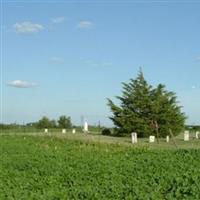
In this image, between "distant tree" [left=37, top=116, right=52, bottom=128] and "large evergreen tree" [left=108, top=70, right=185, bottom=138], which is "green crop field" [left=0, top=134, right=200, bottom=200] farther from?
"distant tree" [left=37, top=116, right=52, bottom=128]

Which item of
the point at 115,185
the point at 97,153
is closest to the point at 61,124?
the point at 97,153

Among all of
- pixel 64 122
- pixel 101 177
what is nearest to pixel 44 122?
pixel 64 122

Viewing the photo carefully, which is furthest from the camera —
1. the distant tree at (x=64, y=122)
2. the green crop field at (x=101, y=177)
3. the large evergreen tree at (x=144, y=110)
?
the distant tree at (x=64, y=122)

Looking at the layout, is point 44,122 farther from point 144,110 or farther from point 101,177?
point 101,177

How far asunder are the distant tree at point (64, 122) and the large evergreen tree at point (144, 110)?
24.4 meters

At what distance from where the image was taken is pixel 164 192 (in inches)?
551

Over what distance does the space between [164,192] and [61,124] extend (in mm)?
58432

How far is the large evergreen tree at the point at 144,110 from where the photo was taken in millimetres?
45500

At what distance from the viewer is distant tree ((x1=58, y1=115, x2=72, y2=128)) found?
2815 inches

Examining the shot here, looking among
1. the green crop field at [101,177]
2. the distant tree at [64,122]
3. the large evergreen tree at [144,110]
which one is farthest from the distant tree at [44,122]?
the green crop field at [101,177]

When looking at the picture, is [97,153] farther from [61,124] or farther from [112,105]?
[61,124]

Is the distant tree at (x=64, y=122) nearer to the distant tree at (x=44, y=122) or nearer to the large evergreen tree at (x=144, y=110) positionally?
the distant tree at (x=44, y=122)

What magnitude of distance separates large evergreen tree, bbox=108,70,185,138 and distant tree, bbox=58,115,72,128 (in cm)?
2440

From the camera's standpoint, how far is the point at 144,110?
152 feet
